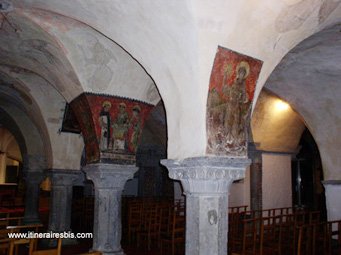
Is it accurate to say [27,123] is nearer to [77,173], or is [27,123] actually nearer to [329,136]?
[77,173]

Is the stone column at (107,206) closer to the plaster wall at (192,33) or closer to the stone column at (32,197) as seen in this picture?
the plaster wall at (192,33)

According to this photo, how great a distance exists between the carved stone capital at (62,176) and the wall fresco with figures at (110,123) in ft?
9.96

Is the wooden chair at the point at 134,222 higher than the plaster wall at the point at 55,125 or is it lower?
lower

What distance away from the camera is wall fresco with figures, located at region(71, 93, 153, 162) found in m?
6.92

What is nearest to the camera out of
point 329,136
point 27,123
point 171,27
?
point 171,27

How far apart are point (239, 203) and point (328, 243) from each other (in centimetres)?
481

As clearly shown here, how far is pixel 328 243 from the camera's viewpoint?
22.7 ft

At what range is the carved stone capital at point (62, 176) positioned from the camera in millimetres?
10000

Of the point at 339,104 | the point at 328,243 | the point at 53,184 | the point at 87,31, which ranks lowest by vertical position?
the point at 328,243

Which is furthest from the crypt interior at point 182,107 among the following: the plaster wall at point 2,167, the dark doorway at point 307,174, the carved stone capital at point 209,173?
the plaster wall at point 2,167

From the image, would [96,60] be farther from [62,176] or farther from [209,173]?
[62,176]

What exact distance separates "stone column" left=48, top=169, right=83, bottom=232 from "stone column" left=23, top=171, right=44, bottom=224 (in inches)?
116

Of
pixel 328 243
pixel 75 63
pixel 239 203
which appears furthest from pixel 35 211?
pixel 328 243

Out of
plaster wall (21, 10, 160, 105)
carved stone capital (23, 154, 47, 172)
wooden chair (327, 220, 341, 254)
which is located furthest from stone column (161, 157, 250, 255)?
carved stone capital (23, 154, 47, 172)
